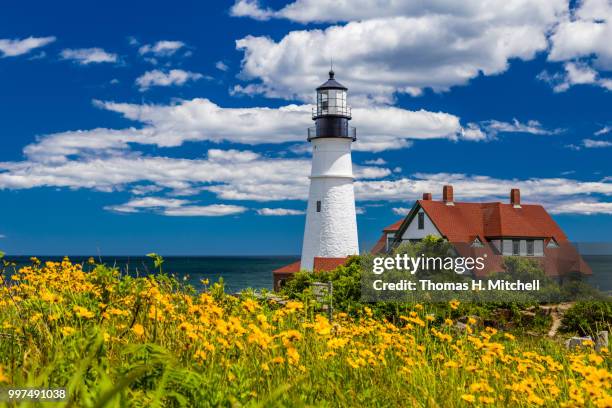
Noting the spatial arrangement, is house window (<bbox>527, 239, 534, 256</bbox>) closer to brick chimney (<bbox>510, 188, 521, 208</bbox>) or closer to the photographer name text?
brick chimney (<bbox>510, 188, 521, 208</bbox>)

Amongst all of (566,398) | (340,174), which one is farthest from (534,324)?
(340,174)

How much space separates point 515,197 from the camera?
41250mm

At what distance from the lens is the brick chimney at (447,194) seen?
38.5 m

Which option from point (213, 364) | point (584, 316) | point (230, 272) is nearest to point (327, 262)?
point (584, 316)

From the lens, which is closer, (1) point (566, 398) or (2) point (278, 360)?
(2) point (278, 360)

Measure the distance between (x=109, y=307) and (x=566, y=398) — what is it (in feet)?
13.8

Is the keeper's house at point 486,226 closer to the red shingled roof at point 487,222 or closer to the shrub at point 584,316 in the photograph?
the red shingled roof at point 487,222

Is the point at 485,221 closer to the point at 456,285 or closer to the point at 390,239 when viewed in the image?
the point at 390,239

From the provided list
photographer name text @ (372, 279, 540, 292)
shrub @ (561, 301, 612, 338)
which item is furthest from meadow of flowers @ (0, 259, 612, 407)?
photographer name text @ (372, 279, 540, 292)

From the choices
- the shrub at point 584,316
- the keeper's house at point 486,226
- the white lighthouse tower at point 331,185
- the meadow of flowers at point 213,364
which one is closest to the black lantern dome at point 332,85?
the white lighthouse tower at point 331,185

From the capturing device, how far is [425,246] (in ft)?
72.0

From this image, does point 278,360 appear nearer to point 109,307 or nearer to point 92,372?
point 92,372

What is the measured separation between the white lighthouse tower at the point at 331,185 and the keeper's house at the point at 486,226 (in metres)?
3.61

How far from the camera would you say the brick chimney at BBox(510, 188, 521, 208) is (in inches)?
1622
